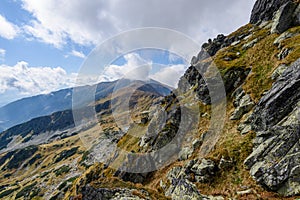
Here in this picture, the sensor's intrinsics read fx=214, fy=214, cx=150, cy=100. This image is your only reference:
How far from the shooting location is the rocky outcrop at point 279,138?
1934 cm

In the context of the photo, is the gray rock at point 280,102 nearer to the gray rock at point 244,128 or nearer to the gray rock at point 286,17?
the gray rock at point 244,128

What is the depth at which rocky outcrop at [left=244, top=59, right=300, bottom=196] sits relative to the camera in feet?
63.5

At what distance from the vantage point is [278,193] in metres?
19.4

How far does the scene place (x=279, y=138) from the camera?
2206 centimetres

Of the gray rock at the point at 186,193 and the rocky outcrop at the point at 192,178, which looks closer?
the gray rock at the point at 186,193

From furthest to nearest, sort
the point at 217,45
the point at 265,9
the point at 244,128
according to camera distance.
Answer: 1. the point at 217,45
2. the point at 265,9
3. the point at 244,128

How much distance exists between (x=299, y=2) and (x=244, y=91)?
91.3ft

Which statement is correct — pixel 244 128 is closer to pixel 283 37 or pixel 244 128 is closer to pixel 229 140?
pixel 229 140

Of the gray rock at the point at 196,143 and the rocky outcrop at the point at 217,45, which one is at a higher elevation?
the rocky outcrop at the point at 217,45

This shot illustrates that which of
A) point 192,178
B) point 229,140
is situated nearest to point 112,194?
point 192,178

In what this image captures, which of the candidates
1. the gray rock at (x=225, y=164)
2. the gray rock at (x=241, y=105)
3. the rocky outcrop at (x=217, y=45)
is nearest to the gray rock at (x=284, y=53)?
the gray rock at (x=241, y=105)

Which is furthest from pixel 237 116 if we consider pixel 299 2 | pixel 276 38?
pixel 299 2

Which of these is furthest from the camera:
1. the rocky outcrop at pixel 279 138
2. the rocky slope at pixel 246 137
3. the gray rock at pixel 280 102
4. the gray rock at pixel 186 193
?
the gray rock at pixel 280 102

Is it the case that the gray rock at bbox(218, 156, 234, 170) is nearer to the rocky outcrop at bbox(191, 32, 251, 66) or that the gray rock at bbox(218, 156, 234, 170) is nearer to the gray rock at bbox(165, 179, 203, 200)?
the gray rock at bbox(165, 179, 203, 200)
